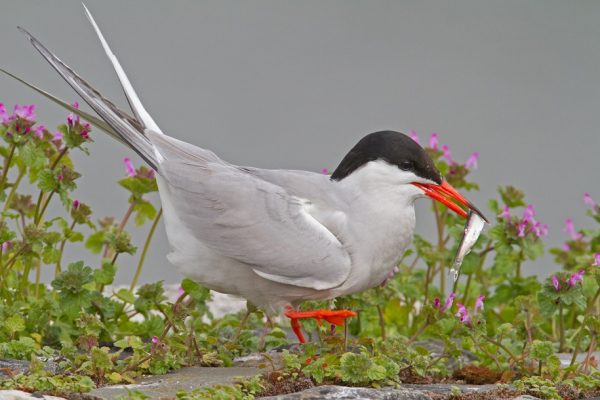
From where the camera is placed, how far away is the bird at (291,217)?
15.5 feet

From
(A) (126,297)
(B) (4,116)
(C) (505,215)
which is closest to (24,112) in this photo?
(B) (4,116)

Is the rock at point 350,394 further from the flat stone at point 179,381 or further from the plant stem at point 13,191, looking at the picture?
the plant stem at point 13,191

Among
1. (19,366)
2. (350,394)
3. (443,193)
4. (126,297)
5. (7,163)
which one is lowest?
(19,366)

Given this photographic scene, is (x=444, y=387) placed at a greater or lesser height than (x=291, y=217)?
lesser

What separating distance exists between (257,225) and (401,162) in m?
0.64

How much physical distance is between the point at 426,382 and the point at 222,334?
1.19 metres

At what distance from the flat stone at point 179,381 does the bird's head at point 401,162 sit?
94cm

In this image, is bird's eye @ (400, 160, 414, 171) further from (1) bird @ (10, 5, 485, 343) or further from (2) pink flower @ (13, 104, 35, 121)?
(2) pink flower @ (13, 104, 35, 121)

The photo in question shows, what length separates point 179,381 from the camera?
177 inches

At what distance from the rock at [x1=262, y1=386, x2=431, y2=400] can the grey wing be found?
0.62 metres

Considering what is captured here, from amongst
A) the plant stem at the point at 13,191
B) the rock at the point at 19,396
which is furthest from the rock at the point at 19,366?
the plant stem at the point at 13,191

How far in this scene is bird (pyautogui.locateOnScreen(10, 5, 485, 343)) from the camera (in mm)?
4723

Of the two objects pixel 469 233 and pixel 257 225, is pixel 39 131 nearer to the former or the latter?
pixel 257 225

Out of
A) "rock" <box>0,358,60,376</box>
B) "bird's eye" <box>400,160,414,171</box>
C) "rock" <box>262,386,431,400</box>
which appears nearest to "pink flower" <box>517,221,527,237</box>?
"bird's eye" <box>400,160,414,171</box>
